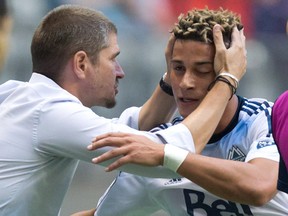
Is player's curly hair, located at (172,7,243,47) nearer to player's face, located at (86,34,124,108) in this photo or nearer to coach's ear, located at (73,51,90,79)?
player's face, located at (86,34,124,108)

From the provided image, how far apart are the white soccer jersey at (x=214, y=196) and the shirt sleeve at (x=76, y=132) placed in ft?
1.42

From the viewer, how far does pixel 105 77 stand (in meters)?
3.81

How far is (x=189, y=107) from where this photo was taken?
393 centimetres

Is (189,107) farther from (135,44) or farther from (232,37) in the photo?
(135,44)

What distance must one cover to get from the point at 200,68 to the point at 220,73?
0.49 ft

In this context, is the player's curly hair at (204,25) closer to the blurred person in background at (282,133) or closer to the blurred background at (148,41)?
the blurred person in background at (282,133)

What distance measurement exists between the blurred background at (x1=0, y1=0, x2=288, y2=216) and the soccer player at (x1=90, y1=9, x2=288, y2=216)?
3.25m

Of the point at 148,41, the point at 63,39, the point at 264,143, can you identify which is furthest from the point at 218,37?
the point at 148,41

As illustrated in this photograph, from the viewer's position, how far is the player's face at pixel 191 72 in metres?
3.86

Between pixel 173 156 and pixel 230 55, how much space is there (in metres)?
0.61

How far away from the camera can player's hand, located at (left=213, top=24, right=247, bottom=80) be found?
12.3 feet

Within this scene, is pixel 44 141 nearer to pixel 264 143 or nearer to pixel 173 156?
pixel 173 156

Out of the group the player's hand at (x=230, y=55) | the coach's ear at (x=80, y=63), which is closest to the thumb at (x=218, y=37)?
the player's hand at (x=230, y=55)

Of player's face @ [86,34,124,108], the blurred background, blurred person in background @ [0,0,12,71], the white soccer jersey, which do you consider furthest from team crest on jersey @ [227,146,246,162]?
blurred person in background @ [0,0,12,71]
